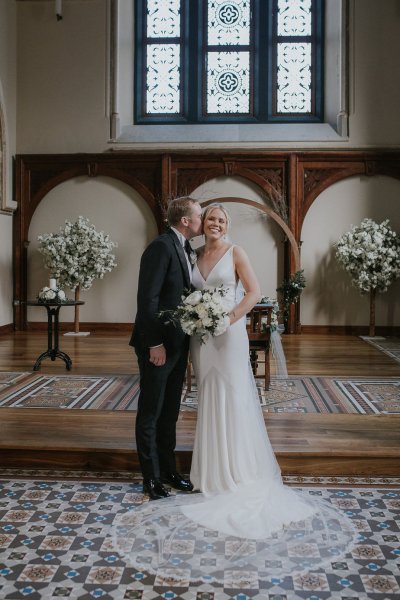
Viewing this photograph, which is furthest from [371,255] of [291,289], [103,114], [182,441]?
[182,441]

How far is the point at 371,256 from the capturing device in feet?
33.2

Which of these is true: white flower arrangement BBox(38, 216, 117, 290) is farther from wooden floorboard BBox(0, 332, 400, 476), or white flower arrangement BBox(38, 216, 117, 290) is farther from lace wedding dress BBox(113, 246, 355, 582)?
lace wedding dress BBox(113, 246, 355, 582)

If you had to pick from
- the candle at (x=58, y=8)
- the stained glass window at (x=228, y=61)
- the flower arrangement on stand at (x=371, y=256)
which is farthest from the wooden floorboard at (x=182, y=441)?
the candle at (x=58, y=8)

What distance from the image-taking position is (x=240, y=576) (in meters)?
2.89

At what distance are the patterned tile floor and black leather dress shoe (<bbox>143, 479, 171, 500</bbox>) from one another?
0.30 feet

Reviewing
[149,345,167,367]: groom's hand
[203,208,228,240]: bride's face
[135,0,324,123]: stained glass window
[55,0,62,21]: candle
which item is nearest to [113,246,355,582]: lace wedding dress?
[203,208,228,240]: bride's face

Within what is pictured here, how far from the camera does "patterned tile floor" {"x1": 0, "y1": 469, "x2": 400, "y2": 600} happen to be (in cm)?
277

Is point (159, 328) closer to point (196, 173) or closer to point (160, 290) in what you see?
point (160, 290)

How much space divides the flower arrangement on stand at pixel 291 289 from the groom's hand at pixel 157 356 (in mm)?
6282

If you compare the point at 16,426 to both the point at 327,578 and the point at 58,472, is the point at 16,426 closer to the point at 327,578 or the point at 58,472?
the point at 58,472

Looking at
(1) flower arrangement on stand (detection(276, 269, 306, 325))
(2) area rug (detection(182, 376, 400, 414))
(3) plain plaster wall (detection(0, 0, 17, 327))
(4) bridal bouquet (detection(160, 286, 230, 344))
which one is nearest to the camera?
(4) bridal bouquet (detection(160, 286, 230, 344))

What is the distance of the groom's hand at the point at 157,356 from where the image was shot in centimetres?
380

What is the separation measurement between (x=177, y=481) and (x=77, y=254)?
6929 millimetres

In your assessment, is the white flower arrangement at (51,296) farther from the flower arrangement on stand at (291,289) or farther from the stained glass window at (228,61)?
the stained glass window at (228,61)
